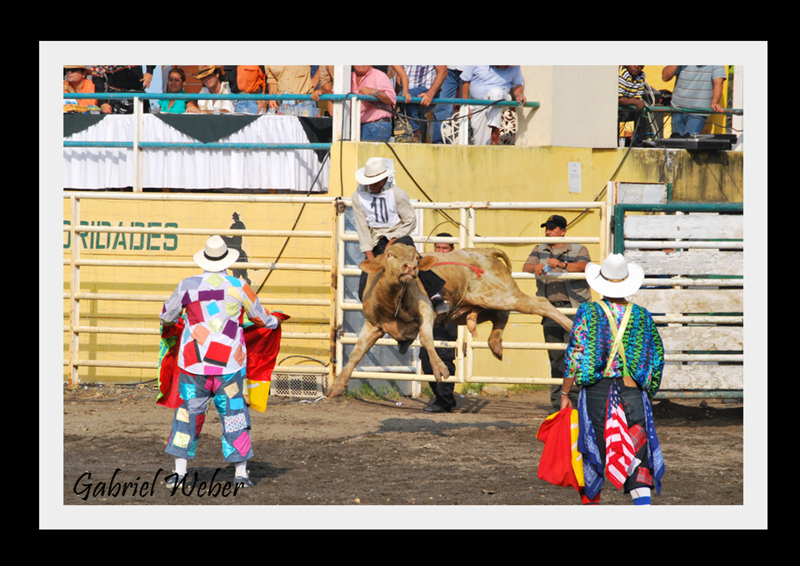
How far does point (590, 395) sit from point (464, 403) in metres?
5.04

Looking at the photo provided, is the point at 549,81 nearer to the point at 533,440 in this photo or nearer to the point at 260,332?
the point at 533,440

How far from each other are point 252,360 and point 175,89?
241 inches

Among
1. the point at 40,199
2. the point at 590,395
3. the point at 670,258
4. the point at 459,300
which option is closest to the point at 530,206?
the point at 670,258

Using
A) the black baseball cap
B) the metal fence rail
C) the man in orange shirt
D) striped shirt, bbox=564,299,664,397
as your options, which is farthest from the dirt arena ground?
the man in orange shirt

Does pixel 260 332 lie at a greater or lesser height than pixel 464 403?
greater

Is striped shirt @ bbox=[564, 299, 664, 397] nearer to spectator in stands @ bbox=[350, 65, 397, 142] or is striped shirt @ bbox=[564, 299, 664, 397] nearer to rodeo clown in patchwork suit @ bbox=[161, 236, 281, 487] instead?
rodeo clown in patchwork suit @ bbox=[161, 236, 281, 487]

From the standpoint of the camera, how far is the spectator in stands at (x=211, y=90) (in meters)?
11.0

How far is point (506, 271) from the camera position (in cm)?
731

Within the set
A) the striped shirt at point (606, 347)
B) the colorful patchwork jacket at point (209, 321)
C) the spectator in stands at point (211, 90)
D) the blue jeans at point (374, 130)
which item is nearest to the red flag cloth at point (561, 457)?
the striped shirt at point (606, 347)

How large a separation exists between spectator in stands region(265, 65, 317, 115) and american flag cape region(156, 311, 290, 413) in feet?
17.6

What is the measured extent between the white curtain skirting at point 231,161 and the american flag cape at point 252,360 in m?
4.73

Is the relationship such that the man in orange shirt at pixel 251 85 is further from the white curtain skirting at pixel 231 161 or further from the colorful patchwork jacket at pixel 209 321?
the colorful patchwork jacket at pixel 209 321

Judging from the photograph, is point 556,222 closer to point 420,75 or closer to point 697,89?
point 420,75

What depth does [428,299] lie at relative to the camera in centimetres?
664
